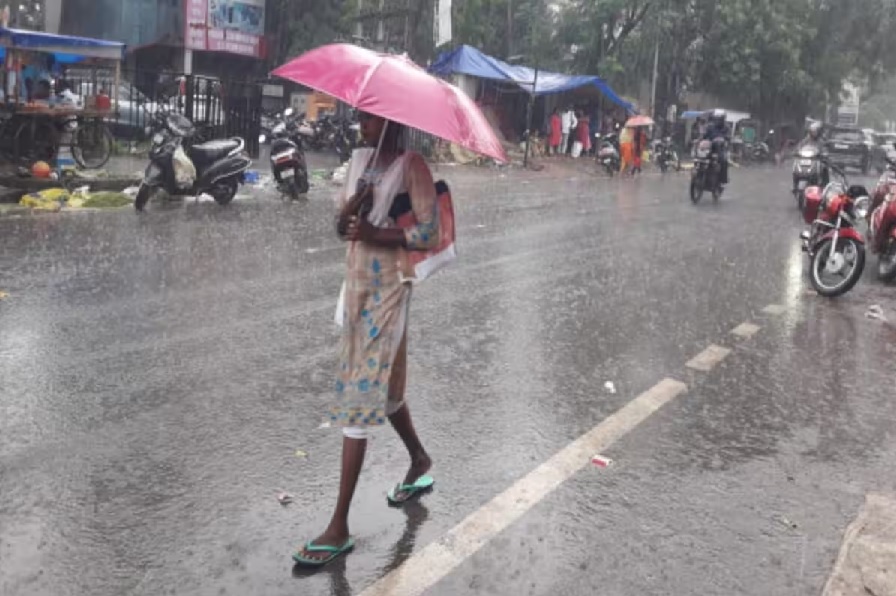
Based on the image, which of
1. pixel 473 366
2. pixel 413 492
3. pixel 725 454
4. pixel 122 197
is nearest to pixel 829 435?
pixel 725 454

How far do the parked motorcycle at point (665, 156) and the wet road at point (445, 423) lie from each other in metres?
18.9

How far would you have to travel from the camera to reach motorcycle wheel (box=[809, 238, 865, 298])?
852cm

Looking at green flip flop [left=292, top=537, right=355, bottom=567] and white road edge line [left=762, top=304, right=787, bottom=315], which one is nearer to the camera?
green flip flop [left=292, top=537, right=355, bottom=567]

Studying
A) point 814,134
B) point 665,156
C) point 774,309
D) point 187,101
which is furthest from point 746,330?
point 665,156

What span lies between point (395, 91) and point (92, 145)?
1278 cm

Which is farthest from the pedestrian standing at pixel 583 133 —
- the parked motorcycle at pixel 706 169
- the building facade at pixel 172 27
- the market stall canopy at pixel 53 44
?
the market stall canopy at pixel 53 44

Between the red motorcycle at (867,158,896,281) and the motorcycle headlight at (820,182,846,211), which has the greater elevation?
the motorcycle headlight at (820,182,846,211)

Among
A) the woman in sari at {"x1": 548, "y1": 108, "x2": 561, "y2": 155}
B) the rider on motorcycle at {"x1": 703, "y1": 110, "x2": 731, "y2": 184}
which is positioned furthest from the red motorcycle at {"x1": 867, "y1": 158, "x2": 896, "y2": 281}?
the woman in sari at {"x1": 548, "y1": 108, "x2": 561, "y2": 155}

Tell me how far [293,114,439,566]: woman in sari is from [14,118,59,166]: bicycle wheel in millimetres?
11459

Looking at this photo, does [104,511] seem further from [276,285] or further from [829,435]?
[276,285]

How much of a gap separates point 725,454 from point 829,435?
0.76 meters

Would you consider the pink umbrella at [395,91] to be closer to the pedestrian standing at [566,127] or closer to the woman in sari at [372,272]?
the woman in sari at [372,272]

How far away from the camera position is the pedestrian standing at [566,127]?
96.4ft

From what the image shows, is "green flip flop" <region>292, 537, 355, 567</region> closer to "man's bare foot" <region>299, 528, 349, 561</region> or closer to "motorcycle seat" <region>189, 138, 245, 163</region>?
"man's bare foot" <region>299, 528, 349, 561</region>
